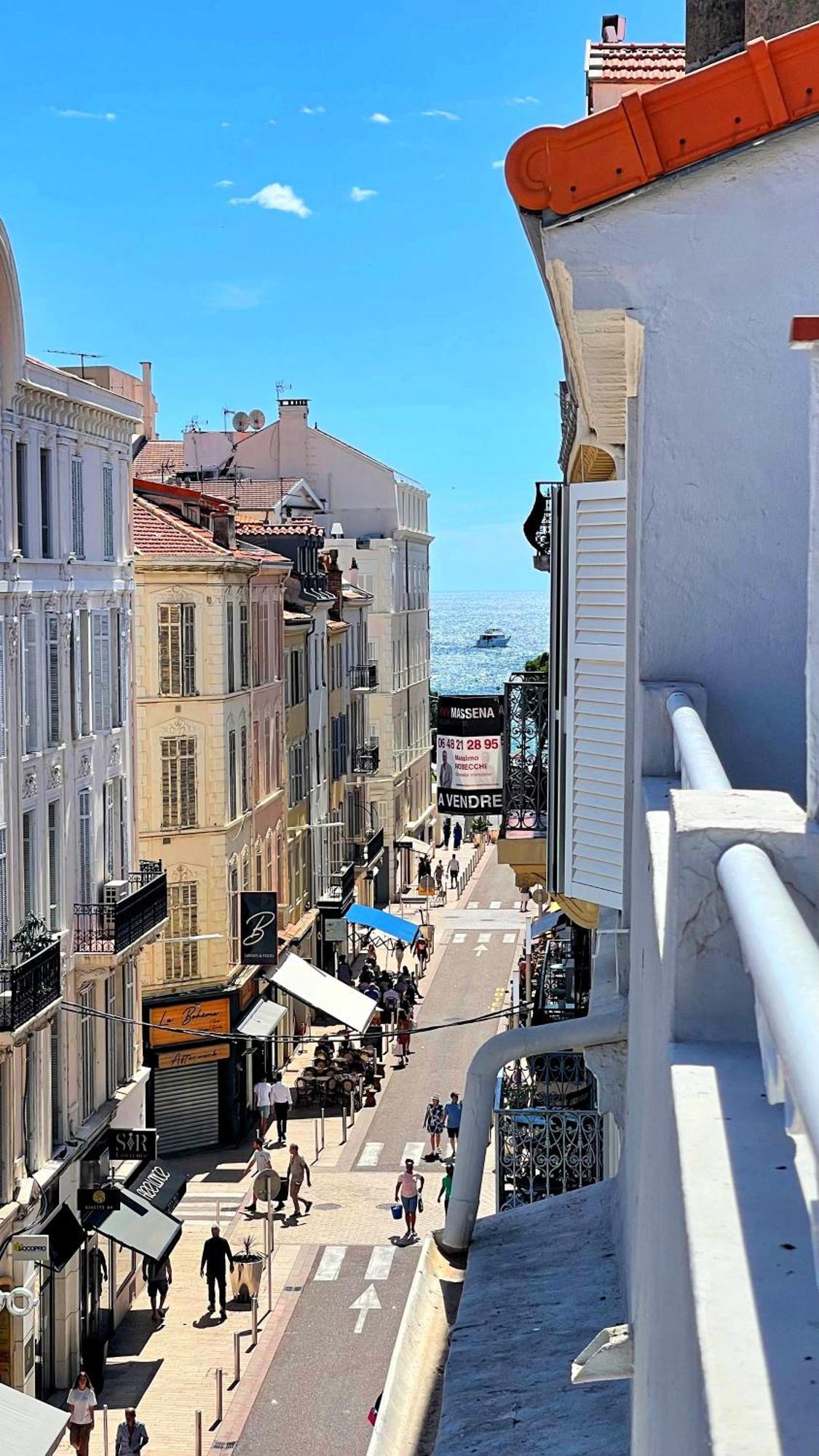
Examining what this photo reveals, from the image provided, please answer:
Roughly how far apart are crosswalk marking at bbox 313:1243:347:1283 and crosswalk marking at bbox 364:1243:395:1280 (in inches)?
19.7

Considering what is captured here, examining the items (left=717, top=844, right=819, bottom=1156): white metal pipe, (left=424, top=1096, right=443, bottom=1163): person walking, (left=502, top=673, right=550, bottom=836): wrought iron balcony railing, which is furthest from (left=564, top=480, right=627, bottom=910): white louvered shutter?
(left=424, top=1096, right=443, bottom=1163): person walking

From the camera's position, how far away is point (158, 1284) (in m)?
28.7

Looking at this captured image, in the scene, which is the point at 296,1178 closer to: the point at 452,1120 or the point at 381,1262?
the point at 381,1262

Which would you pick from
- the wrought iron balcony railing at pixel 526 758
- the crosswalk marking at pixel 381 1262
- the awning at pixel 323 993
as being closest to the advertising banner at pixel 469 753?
the crosswalk marking at pixel 381 1262

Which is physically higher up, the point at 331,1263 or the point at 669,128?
the point at 669,128

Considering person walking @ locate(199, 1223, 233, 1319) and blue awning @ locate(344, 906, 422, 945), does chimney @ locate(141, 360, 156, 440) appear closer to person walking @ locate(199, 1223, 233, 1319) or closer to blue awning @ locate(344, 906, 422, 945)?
blue awning @ locate(344, 906, 422, 945)

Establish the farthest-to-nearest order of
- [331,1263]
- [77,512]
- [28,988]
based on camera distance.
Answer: [331,1263]
[77,512]
[28,988]

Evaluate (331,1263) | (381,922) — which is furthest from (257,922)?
(381,922)

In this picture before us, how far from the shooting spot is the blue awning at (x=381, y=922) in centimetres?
5319

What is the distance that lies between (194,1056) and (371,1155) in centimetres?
436

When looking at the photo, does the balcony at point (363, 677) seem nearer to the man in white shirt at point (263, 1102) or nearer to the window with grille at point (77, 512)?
the man in white shirt at point (263, 1102)

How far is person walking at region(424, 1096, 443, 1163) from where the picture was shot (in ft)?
114

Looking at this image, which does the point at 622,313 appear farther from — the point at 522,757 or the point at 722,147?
the point at 522,757

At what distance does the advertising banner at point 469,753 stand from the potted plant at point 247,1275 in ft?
25.7
